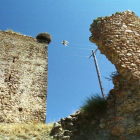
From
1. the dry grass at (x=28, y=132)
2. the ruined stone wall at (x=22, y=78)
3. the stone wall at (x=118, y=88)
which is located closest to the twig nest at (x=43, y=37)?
the ruined stone wall at (x=22, y=78)

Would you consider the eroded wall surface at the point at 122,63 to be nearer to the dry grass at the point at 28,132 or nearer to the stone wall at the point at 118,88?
the stone wall at the point at 118,88

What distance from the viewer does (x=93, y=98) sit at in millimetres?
5965

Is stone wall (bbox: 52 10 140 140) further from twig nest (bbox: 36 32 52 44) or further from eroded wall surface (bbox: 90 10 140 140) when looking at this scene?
twig nest (bbox: 36 32 52 44)

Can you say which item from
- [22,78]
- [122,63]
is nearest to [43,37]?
[22,78]

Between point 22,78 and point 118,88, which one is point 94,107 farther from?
point 22,78

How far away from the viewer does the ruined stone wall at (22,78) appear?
27.1 ft

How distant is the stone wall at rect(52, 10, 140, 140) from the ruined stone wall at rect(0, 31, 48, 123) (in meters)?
2.52

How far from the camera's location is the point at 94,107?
18.8ft

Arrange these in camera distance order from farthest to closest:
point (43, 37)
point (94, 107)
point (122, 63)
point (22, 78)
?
point (43, 37) → point (22, 78) → point (94, 107) → point (122, 63)

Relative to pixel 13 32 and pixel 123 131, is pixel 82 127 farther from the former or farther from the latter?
pixel 13 32

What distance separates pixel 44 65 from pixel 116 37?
5152 mm

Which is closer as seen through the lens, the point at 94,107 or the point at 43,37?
the point at 94,107

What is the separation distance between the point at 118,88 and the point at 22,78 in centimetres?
525

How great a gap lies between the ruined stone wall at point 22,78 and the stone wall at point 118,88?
2.52m
